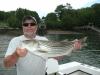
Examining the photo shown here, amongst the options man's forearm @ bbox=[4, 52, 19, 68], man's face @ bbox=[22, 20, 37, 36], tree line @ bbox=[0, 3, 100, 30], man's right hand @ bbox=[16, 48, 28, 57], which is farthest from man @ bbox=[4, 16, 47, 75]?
tree line @ bbox=[0, 3, 100, 30]

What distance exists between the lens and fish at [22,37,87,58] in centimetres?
363

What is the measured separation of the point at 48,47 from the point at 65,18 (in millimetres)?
121057

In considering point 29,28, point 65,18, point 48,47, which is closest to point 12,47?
point 29,28

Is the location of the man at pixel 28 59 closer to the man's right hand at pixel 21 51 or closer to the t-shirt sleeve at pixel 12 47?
the t-shirt sleeve at pixel 12 47

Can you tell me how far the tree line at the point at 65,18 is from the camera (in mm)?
116562

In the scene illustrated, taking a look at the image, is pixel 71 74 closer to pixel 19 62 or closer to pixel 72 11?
pixel 19 62

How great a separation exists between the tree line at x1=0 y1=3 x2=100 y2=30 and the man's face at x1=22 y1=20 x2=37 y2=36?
104 m

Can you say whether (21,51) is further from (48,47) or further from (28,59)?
(28,59)

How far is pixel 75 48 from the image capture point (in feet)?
12.8

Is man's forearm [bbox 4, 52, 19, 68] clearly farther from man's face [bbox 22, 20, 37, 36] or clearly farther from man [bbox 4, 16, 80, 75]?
man's face [bbox 22, 20, 37, 36]

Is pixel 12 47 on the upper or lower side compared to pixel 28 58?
upper

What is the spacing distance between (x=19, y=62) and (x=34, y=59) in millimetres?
231

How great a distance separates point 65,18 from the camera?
124312 millimetres

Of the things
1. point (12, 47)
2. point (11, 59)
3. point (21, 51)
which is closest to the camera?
point (21, 51)
